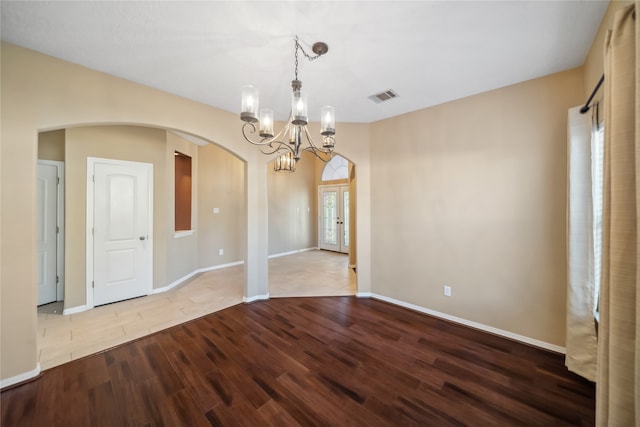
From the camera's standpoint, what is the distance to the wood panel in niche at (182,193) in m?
5.01

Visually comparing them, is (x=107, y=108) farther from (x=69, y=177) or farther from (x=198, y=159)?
(x=198, y=159)

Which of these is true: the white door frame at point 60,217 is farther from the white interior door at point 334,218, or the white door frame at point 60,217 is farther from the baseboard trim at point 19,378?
the white interior door at point 334,218

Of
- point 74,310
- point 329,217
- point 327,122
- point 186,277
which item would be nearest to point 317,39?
point 327,122

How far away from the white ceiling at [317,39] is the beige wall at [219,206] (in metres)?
2.73

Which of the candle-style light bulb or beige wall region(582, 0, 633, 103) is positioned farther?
the candle-style light bulb

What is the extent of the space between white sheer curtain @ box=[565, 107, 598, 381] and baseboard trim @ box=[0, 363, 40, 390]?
455cm

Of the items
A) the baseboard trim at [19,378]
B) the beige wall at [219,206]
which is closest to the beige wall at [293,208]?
the beige wall at [219,206]

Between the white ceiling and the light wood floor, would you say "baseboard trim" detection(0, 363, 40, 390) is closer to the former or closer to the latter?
the light wood floor

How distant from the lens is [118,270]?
347 cm

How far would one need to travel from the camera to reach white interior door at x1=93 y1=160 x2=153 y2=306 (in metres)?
3.30

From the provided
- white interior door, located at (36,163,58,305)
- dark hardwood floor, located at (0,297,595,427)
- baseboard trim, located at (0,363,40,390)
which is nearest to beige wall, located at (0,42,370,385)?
baseboard trim, located at (0,363,40,390)

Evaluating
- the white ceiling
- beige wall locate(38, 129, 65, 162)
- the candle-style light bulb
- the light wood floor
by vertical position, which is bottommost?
the light wood floor

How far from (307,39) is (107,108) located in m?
2.12

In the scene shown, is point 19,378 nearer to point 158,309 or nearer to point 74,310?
point 158,309
